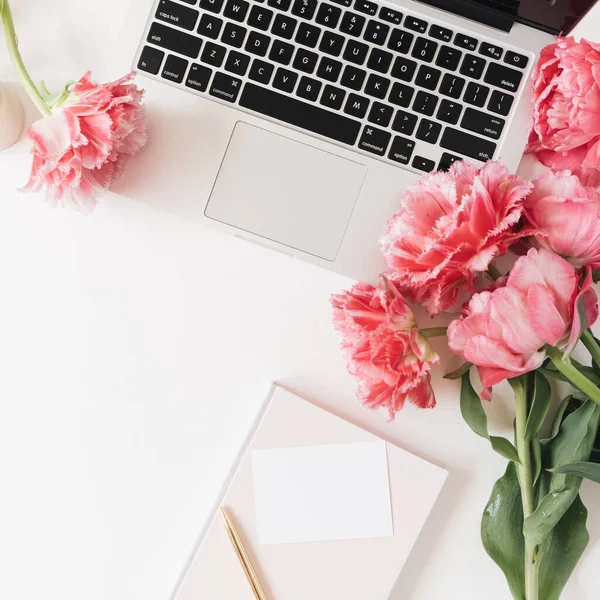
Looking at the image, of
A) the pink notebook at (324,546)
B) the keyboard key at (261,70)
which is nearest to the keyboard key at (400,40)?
the keyboard key at (261,70)

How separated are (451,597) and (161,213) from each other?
1.49 ft

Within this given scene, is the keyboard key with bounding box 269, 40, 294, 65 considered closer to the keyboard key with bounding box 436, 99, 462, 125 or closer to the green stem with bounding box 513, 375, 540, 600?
the keyboard key with bounding box 436, 99, 462, 125

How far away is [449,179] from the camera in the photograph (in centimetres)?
46

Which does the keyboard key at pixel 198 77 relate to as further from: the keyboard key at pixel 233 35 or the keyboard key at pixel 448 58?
the keyboard key at pixel 448 58

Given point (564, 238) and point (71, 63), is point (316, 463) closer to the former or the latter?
point (564, 238)

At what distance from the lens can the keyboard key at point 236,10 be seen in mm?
510

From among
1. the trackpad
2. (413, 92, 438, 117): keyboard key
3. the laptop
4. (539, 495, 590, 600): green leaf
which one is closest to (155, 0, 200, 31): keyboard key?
the laptop

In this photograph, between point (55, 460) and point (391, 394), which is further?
point (55, 460)

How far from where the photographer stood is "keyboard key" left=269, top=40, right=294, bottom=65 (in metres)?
0.51

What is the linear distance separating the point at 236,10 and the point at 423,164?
20 centimetres

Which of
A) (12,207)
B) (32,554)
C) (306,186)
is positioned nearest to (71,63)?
(12,207)

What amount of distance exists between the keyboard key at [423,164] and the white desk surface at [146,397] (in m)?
0.12

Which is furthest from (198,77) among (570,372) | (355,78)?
(570,372)

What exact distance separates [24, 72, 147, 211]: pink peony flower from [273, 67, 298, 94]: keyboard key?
11 centimetres
